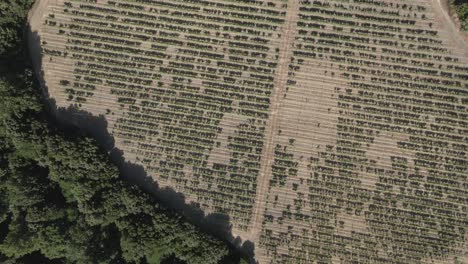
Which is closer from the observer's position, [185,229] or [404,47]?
[185,229]

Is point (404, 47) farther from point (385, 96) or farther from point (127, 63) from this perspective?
point (127, 63)

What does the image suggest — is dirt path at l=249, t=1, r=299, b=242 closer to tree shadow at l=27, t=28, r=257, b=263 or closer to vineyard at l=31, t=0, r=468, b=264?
vineyard at l=31, t=0, r=468, b=264

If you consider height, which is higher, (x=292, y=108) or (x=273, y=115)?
(x=292, y=108)

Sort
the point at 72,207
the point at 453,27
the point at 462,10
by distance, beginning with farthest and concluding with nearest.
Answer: the point at 453,27 < the point at 462,10 < the point at 72,207

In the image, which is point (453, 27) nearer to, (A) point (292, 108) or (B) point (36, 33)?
(A) point (292, 108)

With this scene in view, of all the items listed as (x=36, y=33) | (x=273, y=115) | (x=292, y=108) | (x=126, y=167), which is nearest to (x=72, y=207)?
(x=126, y=167)

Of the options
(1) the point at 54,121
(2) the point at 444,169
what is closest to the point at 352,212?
(2) the point at 444,169
